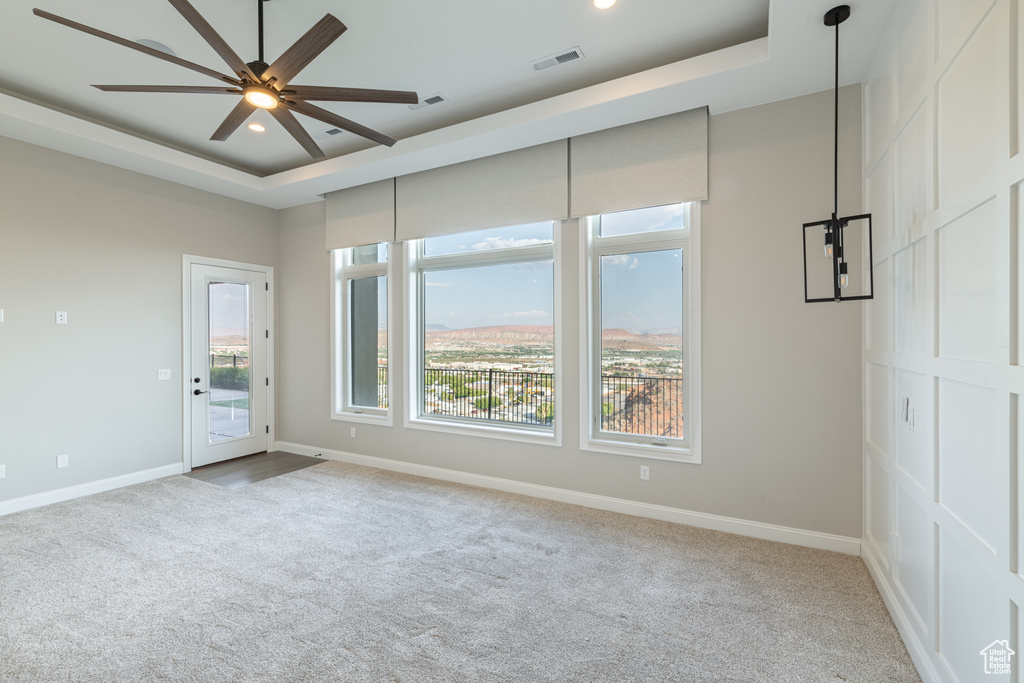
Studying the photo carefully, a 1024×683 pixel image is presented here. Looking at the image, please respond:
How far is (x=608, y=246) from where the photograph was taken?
150 inches

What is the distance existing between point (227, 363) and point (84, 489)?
1.68 m

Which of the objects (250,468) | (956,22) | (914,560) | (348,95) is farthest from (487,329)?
(956,22)

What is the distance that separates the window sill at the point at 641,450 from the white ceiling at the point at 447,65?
8.16ft

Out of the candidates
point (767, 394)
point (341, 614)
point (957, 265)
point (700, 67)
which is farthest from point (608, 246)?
point (341, 614)

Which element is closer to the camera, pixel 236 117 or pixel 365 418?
pixel 236 117

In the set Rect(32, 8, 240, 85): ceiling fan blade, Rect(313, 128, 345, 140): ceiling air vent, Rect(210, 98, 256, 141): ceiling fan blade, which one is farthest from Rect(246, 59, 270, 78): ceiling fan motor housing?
Rect(313, 128, 345, 140): ceiling air vent

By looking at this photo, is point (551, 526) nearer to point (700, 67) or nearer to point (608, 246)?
point (608, 246)

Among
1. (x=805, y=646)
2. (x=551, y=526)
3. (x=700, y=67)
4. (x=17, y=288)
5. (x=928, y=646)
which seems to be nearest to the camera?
(x=928, y=646)

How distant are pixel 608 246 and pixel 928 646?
2929mm

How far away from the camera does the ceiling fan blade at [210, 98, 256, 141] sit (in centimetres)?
263

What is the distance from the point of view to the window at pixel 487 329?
422 cm

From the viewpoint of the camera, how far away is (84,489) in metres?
4.14

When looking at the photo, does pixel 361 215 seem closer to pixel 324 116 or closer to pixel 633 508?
pixel 324 116

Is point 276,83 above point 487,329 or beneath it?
above
